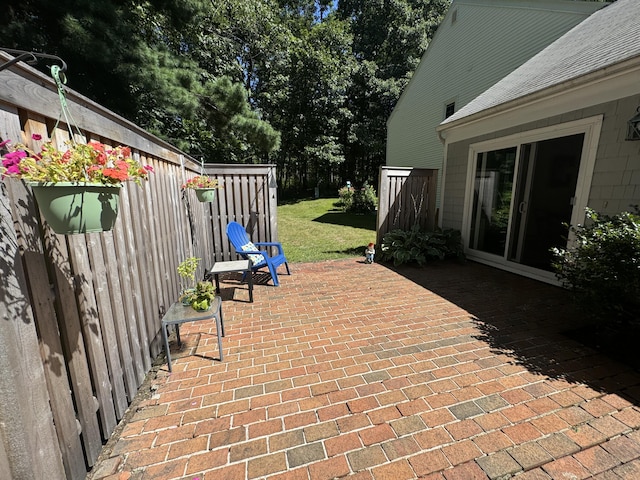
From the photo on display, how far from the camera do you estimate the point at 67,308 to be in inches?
55.7

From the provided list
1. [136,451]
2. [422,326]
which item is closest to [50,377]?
[136,451]

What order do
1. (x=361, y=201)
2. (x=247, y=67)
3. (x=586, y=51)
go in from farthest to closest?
(x=247, y=67), (x=361, y=201), (x=586, y=51)

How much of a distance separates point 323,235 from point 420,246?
3.62m

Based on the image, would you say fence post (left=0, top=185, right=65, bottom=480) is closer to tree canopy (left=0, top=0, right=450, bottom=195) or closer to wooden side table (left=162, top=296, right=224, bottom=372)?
wooden side table (left=162, top=296, right=224, bottom=372)

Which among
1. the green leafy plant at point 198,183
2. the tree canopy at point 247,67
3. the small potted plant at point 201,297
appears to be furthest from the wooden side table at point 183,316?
the tree canopy at point 247,67

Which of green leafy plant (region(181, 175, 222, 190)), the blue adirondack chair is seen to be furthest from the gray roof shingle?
green leafy plant (region(181, 175, 222, 190))

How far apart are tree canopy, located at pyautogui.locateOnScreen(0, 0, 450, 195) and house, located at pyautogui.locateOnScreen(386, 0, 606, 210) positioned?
6.26 meters

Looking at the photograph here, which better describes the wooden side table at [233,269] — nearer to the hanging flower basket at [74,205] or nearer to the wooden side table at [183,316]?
the wooden side table at [183,316]

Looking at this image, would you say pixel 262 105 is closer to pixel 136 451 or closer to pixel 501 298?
pixel 501 298

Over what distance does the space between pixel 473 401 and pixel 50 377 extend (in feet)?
8.38

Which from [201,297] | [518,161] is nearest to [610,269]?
[518,161]

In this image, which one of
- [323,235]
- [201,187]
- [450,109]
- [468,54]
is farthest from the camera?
[450,109]

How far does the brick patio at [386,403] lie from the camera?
1565 mm

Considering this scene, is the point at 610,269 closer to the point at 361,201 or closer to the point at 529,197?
the point at 529,197
